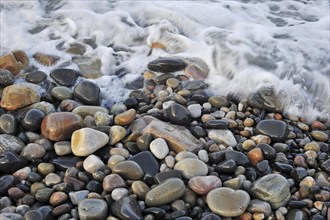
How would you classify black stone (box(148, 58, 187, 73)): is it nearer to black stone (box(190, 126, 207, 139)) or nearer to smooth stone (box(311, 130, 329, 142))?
black stone (box(190, 126, 207, 139))

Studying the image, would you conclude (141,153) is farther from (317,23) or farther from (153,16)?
(317,23)

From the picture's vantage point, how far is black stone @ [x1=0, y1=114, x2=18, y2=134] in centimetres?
269

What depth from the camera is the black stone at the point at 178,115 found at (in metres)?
2.82

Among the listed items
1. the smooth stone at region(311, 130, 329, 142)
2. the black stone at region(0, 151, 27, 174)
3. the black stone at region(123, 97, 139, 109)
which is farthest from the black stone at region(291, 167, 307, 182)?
the black stone at region(0, 151, 27, 174)

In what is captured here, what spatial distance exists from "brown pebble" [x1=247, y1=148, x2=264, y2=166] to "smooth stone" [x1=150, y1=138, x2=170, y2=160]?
485 millimetres

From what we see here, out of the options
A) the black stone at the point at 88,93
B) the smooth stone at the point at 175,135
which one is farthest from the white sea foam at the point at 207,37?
the smooth stone at the point at 175,135

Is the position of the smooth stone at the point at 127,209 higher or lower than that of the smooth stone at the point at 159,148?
lower

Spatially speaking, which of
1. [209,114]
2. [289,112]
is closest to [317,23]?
[289,112]

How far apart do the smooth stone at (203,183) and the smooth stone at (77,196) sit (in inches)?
22.0

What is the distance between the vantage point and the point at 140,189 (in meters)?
2.31

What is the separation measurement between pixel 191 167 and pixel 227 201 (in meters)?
0.30

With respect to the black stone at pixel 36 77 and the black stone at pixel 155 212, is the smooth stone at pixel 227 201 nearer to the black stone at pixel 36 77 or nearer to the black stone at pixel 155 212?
the black stone at pixel 155 212

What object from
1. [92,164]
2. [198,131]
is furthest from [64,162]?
[198,131]

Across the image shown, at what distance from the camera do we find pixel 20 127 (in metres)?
2.76
